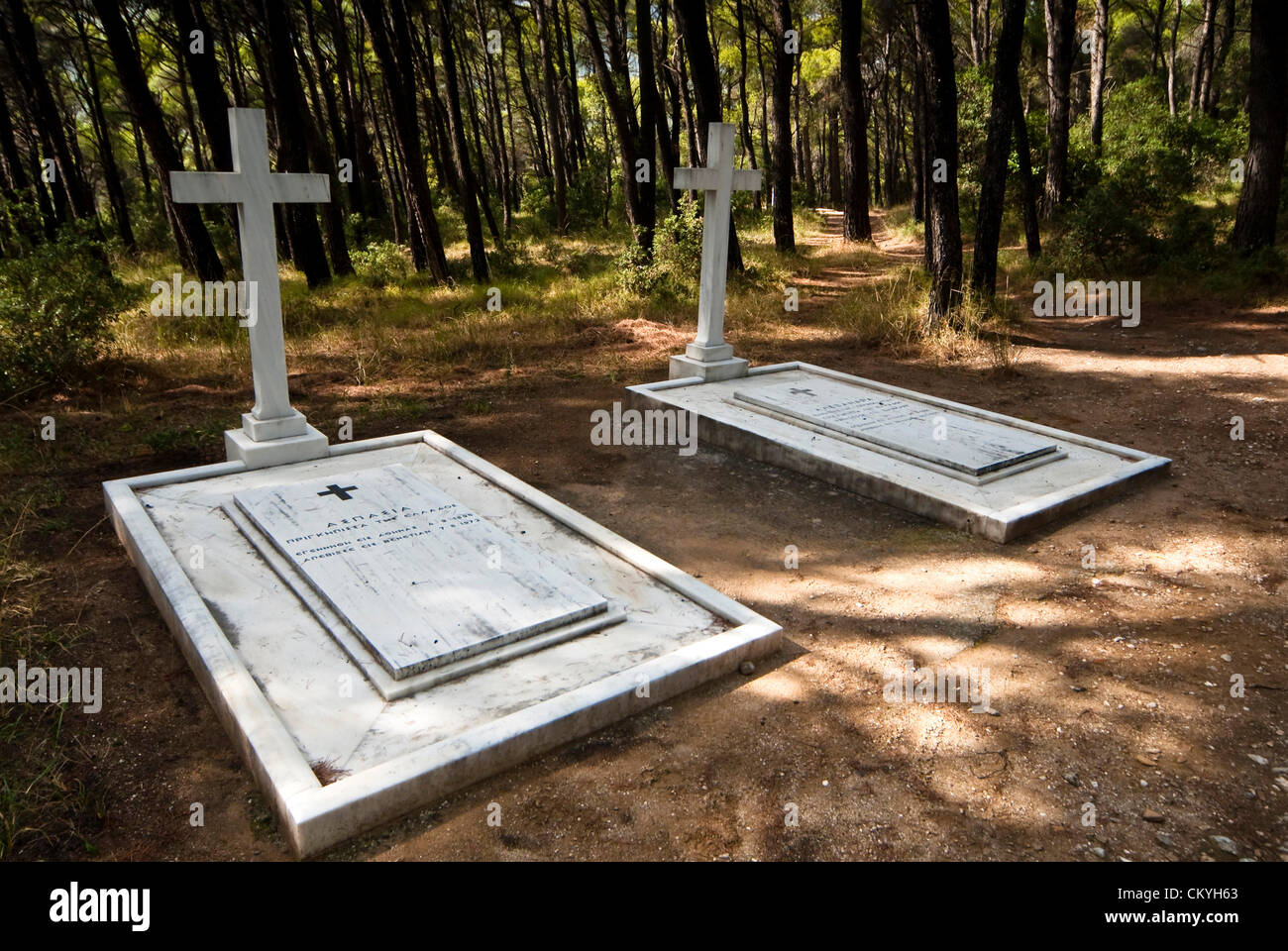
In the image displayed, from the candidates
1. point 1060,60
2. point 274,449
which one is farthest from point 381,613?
point 1060,60

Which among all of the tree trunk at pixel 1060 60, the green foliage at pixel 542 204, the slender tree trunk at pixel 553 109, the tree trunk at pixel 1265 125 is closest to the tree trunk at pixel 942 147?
the tree trunk at pixel 1265 125

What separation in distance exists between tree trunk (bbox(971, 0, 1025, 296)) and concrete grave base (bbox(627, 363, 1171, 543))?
417cm

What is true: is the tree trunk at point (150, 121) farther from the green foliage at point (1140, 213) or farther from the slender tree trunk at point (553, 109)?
the green foliage at point (1140, 213)

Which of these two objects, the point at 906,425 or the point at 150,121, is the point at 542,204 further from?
the point at 906,425

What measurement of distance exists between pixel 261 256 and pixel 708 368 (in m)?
4.40

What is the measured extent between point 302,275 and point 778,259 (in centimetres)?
921

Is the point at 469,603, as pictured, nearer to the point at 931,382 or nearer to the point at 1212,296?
the point at 931,382

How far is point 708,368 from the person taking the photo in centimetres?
899

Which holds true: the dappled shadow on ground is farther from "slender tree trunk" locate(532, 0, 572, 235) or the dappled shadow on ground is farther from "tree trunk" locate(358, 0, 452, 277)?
"slender tree trunk" locate(532, 0, 572, 235)

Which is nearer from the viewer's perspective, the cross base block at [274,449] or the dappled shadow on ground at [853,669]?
the dappled shadow on ground at [853,669]

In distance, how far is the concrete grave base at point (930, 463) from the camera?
582 cm

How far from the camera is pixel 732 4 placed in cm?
2759

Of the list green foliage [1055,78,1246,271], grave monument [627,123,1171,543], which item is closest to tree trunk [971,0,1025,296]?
green foliage [1055,78,1246,271]

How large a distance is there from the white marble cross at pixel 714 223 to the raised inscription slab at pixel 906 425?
2.98 feet
